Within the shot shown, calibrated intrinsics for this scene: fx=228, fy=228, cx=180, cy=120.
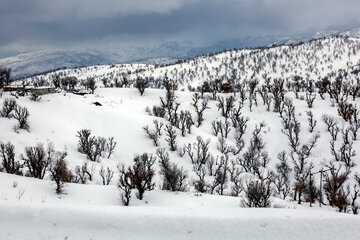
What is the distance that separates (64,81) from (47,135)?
81.7m

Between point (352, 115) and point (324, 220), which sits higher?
point (352, 115)

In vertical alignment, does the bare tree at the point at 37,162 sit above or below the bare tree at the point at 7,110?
below

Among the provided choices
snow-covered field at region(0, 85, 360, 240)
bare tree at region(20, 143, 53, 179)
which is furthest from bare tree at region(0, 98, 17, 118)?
bare tree at region(20, 143, 53, 179)

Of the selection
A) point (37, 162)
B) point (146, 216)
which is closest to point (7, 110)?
point (37, 162)

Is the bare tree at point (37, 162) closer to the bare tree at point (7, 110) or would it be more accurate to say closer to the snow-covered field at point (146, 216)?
the snow-covered field at point (146, 216)

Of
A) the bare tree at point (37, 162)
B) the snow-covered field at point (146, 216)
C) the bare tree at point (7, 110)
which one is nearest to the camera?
the snow-covered field at point (146, 216)

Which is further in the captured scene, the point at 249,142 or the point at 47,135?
the point at 249,142

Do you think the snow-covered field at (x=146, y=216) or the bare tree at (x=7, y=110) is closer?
the snow-covered field at (x=146, y=216)

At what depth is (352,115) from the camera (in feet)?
207

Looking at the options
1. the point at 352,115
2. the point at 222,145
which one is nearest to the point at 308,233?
the point at 222,145

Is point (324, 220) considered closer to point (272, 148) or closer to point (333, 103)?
point (272, 148)

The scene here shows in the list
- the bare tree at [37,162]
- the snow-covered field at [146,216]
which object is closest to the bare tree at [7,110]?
the snow-covered field at [146,216]

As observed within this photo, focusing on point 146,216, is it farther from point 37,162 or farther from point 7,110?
point 7,110

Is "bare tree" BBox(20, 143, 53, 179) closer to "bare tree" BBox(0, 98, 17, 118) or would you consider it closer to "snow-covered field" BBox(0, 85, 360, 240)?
"snow-covered field" BBox(0, 85, 360, 240)
